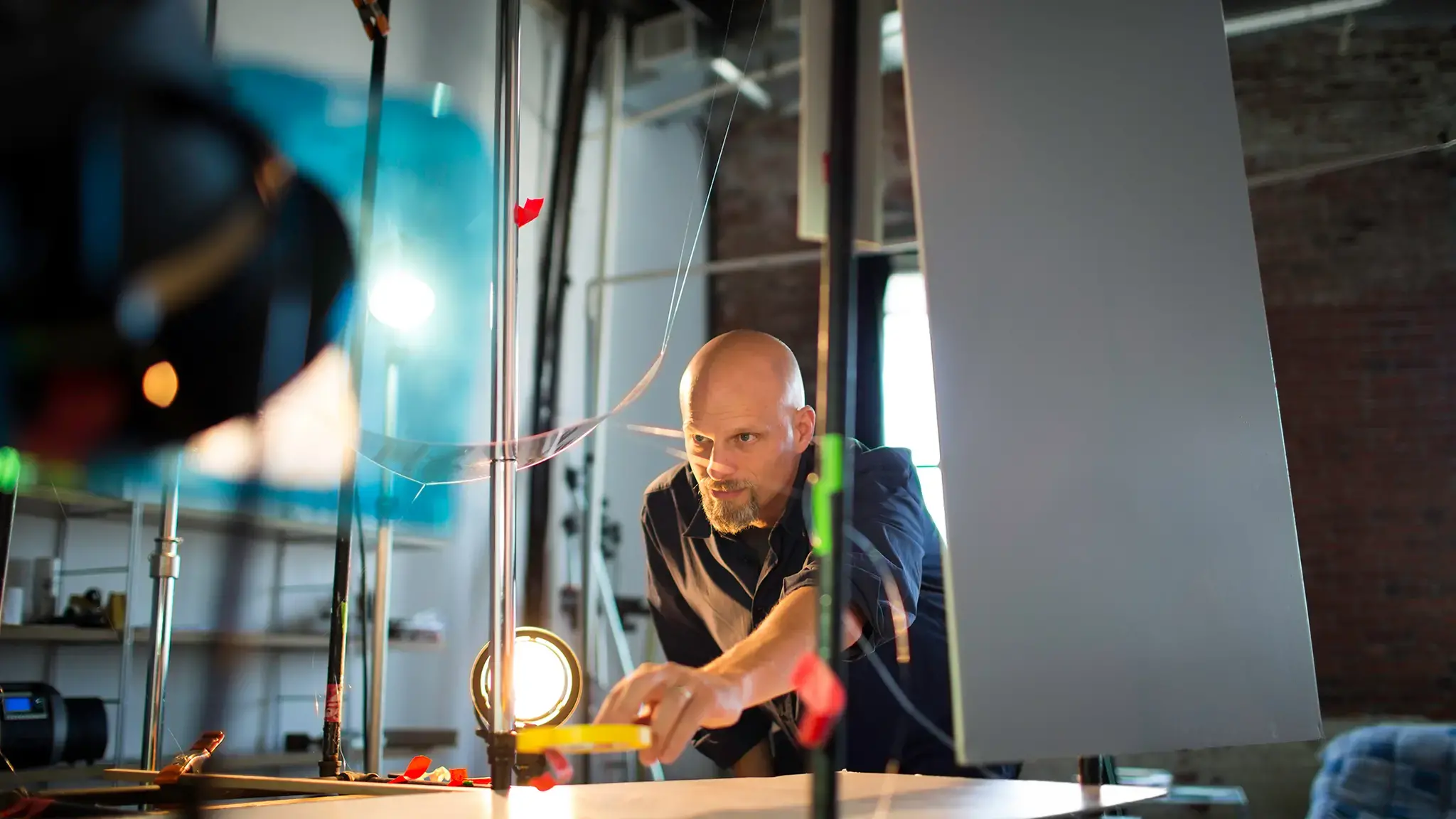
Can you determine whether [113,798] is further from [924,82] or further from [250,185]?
[924,82]

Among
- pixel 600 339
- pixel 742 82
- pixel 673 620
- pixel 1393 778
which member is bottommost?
pixel 1393 778

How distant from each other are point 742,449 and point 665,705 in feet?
2.72

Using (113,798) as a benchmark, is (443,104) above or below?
above

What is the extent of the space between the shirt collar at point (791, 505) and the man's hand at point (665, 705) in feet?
2.59

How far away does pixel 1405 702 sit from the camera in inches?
140

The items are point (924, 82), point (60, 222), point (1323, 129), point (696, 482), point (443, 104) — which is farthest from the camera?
point (1323, 129)

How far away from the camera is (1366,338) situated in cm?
377

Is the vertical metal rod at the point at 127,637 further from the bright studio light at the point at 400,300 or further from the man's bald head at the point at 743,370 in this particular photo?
the man's bald head at the point at 743,370

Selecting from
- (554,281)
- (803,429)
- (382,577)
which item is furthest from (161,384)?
(554,281)

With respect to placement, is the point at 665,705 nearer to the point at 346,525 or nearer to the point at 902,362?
the point at 346,525

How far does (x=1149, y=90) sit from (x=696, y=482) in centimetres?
97

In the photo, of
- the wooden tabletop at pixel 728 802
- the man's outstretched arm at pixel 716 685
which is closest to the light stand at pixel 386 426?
the wooden tabletop at pixel 728 802

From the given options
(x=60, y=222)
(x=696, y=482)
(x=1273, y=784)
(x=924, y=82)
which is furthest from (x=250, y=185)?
(x=1273, y=784)

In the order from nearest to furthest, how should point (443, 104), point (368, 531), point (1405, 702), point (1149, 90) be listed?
point (1149, 90)
point (443, 104)
point (368, 531)
point (1405, 702)
